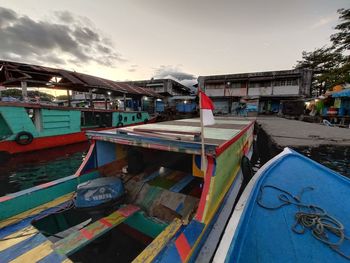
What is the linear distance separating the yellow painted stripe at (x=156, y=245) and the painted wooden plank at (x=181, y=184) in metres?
0.97

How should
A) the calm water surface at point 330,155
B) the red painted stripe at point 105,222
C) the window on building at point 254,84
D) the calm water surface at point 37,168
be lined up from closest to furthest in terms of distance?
the red painted stripe at point 105,222, the calm water surface at point 330,155, the calm water surface at point 37,168, the window on building at point 254,84

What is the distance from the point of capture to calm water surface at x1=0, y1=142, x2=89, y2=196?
4910mm

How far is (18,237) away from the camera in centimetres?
192

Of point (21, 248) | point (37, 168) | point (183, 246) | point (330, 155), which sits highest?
point (330, 155)

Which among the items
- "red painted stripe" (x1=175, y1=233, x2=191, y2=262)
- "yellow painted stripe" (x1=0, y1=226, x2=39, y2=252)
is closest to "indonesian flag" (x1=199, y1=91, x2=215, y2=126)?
"red painted stripe" (x1=175, y1=233, x2=191, y2=262)

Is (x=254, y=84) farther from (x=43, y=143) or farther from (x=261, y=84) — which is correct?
(x=43, y=143)

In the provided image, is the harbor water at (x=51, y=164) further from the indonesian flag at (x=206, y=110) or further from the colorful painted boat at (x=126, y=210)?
the indonesian flag at (x=206, y=110)

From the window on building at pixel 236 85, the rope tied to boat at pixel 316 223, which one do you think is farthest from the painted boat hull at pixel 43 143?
the window on building at pixel 236 85

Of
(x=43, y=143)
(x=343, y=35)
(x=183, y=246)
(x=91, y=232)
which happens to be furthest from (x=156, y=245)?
(x=343, y=35)

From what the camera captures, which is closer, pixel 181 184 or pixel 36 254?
pixel 36 254

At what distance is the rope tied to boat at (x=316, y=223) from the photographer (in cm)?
153

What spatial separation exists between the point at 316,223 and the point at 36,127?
35.2 feet

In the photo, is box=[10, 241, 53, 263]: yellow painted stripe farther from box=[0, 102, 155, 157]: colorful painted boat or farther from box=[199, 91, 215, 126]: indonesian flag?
box=[0, 102, 155, 157]: colorful painted boat

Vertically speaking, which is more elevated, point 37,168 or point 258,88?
point 258,88
